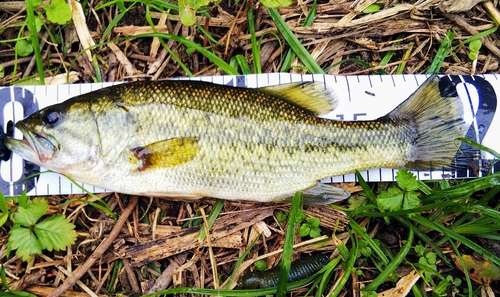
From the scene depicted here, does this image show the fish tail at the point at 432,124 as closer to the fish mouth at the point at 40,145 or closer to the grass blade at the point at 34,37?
the fish mouth at the point at 40,145

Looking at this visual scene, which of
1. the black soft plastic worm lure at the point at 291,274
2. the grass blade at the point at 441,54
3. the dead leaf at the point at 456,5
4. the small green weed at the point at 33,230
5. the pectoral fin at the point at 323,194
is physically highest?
the dead leaf at the point at 456,5

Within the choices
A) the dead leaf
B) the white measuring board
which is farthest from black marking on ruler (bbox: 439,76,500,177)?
the dead leaf

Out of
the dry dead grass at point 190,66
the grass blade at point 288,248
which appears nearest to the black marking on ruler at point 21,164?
the dry dead grass at point 190,66

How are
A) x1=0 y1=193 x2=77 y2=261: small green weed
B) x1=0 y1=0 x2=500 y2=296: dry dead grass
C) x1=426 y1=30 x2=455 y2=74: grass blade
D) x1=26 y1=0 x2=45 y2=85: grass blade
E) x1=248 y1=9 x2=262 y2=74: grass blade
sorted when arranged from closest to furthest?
x1=0 y1=193 x2=77 y2=261: small green weed < x1=0 y1=0 x2=500 y2=296: dry dead grass < x1=26 y1=0 x2=45 y2=85: grass blade < x1=248 y1=9 x2=262 y2=74: grass blade < x1=426 y1=30 x2=455 y2=74: grass blade

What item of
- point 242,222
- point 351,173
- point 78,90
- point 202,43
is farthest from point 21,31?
point 351,173

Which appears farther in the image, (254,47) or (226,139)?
(254,47)

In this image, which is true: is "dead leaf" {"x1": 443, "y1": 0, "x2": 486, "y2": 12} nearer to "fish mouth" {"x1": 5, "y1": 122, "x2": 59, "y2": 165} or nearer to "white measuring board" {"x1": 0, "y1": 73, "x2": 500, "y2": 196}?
"white measuring board" {"x1": 0, "y1": 73, "x2": 500, "y2": 196}

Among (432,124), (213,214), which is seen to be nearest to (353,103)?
(432,124)

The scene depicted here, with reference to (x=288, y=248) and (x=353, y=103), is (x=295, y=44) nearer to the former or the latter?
(x=353, y=103)
